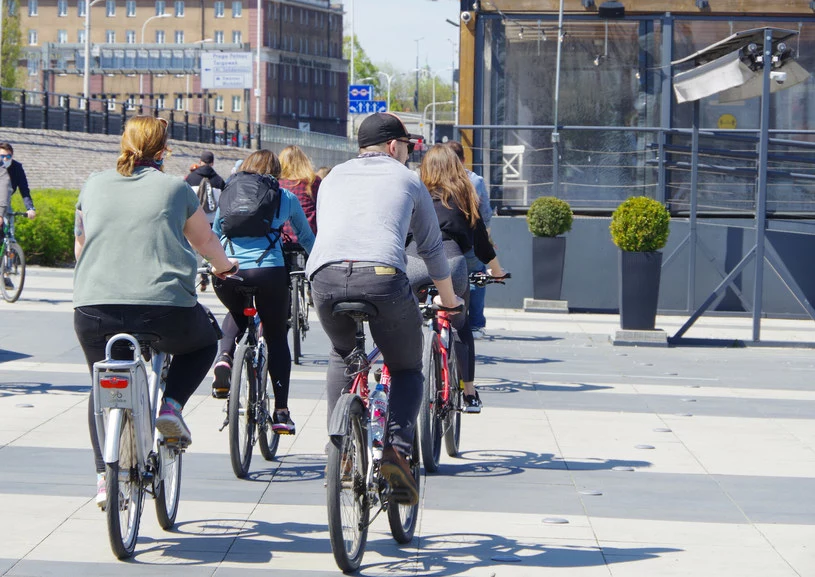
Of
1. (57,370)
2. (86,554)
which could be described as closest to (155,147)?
(86,554)

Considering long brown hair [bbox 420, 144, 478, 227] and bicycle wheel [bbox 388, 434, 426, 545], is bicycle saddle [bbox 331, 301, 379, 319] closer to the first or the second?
bicycle wheel [bbox 388, 434, 426, 545]

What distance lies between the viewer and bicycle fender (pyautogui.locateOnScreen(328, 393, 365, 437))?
4852 mm

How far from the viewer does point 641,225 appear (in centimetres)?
1292

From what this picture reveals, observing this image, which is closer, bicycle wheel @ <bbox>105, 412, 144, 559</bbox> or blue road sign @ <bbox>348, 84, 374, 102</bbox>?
bicycle wheel @ <bbox>105, 412, 144, 559</bbox>

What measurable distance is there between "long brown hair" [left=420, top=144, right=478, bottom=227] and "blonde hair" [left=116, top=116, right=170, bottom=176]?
2482 mm

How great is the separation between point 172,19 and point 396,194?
408ft

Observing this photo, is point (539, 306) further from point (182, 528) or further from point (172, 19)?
point (172, 19)

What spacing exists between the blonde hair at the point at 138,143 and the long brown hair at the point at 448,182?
2482 millimetres

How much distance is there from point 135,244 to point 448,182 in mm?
2768

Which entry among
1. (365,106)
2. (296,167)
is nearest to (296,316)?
(296,167)

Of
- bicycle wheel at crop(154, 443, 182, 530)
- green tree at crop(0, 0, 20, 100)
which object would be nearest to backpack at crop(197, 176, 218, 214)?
bicycle wheel at crop(154, 443, 182, 530)

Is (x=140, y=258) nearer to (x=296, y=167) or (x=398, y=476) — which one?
(x=398, y=476)

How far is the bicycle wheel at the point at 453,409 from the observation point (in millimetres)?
7355

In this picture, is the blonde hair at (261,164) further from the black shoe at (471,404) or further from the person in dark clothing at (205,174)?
the person in dark clothing at (205,174)
